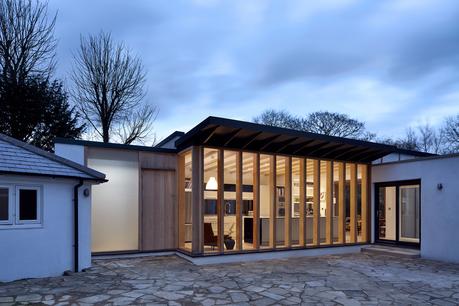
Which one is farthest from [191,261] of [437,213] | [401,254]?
[437,213]

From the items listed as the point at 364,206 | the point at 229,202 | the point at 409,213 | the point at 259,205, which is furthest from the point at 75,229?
the point at 409,213

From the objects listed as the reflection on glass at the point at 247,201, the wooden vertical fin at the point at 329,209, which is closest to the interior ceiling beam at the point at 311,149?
the wooden vertical fin at the point at 329,209

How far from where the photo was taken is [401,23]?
443 inches

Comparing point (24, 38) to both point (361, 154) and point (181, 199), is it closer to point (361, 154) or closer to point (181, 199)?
point (181, 199)

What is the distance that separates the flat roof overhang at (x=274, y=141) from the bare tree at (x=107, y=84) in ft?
38.2

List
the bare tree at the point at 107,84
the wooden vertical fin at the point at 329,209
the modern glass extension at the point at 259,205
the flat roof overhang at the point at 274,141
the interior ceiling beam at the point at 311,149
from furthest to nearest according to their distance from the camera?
the bare tree at the point at 107,84, the wooden vertical fin at the point at 329,209, the interior ceiling beam at the point at 311,149, the modern glass extension at the point at 259,205, the flat roof overhang at the point at 274,141

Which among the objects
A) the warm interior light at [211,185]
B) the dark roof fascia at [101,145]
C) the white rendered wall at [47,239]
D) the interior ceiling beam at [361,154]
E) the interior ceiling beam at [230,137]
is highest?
the interior ceiling beam at [230,137]

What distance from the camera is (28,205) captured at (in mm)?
7609

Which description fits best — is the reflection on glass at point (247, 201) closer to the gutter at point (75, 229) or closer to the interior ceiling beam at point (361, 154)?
the interior ceiling beam at point (361, 154)

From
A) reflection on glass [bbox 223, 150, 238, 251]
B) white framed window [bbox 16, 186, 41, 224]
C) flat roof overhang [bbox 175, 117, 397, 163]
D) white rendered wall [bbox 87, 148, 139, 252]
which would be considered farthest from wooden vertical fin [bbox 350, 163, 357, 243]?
white framed window [bbox 16, 186, 41, 224]

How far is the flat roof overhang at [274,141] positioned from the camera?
916 cm

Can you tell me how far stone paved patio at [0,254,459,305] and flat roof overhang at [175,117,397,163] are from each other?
3.00 meters

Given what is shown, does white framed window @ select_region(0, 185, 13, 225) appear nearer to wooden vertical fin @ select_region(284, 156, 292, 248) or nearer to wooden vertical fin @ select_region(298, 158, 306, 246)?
wooden vertical fin @ select_region(284, 156, 292, 248)

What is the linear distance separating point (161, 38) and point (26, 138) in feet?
25.1
